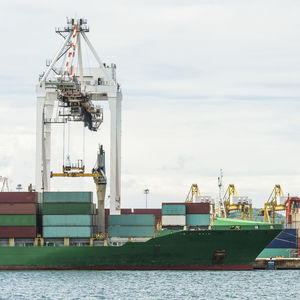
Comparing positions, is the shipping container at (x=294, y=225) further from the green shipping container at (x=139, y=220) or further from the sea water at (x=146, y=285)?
the green shipping container at (x=139, y=220)

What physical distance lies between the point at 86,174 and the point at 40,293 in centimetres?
1830

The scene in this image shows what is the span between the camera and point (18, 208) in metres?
67.5

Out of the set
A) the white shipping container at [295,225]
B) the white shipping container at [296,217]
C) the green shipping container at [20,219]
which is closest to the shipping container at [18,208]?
the green shipping container at [20,219]

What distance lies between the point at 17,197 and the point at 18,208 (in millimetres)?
943

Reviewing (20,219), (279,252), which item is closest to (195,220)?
(20,219)

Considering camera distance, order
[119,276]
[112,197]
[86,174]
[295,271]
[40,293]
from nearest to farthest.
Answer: [40,293]
[119,276]
[86,174]
[112,197]
[295,271]

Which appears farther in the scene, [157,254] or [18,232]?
[157,254]

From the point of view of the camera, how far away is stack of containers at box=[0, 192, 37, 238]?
67.5 meters

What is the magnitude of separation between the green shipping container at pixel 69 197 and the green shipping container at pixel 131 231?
157 inches

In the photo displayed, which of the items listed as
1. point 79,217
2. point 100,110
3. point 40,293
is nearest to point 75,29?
point 100,110

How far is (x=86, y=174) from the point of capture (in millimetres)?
72062

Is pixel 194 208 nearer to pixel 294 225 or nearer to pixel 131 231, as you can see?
pixel 131 231

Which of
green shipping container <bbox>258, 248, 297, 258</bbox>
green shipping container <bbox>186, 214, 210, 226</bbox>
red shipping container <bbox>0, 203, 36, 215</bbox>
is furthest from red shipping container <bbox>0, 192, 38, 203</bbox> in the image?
green shipping container <bbox>258, 248, 297, 258</bbox>

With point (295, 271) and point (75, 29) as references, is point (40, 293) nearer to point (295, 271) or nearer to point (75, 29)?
point (75, 29)
